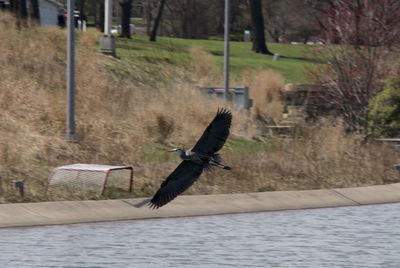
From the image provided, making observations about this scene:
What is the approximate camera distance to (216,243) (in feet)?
44.7

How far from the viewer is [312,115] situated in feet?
94.9

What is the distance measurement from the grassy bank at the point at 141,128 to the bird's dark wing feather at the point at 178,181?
407 centimetres

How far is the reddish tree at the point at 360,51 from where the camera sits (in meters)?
25.1

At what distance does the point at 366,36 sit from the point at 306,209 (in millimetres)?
9675

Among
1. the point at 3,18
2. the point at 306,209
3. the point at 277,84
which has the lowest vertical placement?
the point at 306,209

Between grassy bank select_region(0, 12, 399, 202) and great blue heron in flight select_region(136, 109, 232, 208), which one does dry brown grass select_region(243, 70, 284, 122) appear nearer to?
grassy bank select_region(0, 12, 399, 202)

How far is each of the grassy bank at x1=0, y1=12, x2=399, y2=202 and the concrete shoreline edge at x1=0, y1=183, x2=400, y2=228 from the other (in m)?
0.57

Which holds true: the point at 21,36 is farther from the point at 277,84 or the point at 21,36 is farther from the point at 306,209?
the point at 306,209

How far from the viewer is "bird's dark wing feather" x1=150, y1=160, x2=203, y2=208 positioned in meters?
12.1

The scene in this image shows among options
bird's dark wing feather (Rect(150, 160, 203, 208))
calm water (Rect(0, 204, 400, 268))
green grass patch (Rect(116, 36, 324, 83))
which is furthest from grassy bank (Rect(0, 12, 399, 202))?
bird's dark wing feather (Rect(150, 160, 203, 208))

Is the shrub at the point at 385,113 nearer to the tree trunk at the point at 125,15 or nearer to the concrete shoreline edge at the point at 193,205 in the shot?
the concrete shoreline edge at the point at 193,205

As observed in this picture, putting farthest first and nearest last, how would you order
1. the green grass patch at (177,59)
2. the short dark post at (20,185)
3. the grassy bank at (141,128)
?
the green grass patch at (177,59) < the grassy bank at (141,128) < the short dark post at (20,185)

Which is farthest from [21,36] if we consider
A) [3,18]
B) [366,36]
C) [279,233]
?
[279,233]

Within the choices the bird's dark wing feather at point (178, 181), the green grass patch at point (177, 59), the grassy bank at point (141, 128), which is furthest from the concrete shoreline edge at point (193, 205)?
the green grass patch at point (177, 59)
